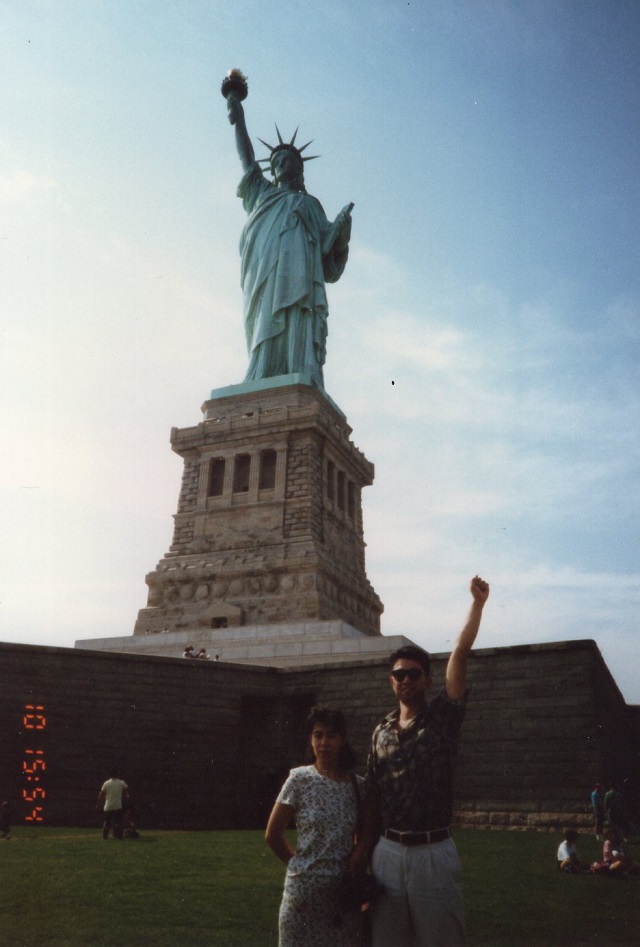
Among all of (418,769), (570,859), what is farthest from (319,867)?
(570,859)

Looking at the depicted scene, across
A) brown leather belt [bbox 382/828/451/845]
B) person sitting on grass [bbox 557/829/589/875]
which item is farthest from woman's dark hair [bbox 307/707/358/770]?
person sitting on grass [bbox 557/829/589/875]

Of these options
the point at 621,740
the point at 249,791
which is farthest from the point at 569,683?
the point at 249,791

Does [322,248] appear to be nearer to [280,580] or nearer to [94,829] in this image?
[280,580]

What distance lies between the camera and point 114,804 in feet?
39.2

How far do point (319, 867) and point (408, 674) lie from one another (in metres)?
1.05

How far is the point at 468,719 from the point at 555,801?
82.6 inches

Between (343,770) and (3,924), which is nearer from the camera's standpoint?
(343,770)

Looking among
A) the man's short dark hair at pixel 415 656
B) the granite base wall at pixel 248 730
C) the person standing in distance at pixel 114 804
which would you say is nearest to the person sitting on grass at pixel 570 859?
the granite base wall at pixel 248 730

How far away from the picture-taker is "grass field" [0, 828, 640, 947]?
6.38 m

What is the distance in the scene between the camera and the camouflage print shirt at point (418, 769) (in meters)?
3.84

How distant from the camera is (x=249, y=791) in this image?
16.4m

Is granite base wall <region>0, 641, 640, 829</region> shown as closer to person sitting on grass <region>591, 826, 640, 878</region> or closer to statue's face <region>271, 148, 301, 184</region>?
person sitting on grass <region>591, 826, 640, 878</region>

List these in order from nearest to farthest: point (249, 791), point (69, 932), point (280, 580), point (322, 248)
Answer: point (69, 932), point (249, 791), point (280, 580), point (322, 248)

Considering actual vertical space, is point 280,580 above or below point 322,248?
below
